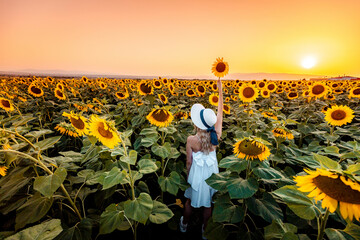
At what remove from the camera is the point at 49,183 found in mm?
1360

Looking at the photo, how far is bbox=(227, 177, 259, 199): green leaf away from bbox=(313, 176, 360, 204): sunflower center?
0.61 m

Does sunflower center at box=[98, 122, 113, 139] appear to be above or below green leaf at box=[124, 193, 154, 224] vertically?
above

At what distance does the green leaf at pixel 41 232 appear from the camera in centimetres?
89

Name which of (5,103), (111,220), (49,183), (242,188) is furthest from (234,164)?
(5,103)

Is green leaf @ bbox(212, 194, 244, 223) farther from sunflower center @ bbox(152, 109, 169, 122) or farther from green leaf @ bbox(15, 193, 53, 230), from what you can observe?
green leaf @ bbox(15, 193, 53, 230)

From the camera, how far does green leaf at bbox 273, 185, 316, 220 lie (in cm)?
123

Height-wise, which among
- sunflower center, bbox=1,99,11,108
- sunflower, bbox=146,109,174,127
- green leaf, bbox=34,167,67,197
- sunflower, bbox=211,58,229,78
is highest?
sunflower, bbox=211,58,229,78

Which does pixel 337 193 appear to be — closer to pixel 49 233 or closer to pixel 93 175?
pixel 49 233

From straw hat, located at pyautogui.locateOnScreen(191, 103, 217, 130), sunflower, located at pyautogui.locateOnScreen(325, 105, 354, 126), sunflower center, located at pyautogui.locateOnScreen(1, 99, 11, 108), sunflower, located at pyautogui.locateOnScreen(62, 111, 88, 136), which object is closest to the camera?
sunflower, located at pyautogui.locateOnScreen(62, 111, 88, 136)

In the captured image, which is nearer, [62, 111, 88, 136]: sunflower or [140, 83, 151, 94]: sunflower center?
[62, 111, 88, 136]: sunflower

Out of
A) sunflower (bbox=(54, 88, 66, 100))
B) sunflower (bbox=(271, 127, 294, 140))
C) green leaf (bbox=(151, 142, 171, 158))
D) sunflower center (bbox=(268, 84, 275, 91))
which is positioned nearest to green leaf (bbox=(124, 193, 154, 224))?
green leaf (bbox=(151, 142, 171, 158))

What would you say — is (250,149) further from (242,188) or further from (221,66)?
(221,66)

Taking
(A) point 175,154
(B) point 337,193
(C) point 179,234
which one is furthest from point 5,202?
(B) point 337,193

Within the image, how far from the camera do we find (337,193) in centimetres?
97
